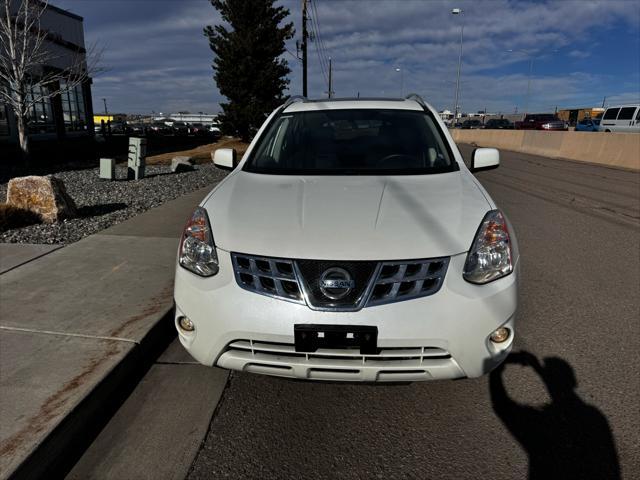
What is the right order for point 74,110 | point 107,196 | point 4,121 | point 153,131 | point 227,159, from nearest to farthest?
point 227,159, point 107,196, point 4,121, point 74,110, point 153,131

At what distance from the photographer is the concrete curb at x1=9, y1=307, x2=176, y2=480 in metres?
2.10

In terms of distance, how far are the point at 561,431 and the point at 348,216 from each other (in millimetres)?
1543

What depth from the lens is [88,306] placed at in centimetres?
354

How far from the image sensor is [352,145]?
12.0ft

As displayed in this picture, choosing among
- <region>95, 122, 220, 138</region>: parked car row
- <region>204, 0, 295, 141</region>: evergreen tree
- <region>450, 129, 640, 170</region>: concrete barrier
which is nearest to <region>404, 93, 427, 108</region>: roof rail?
<region>450, 129, 640, 170</region>: concrete barrier

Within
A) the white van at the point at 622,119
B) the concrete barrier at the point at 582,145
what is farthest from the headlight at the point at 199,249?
the white van at the point at 622,119

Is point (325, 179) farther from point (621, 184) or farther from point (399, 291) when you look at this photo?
point (621, 184)

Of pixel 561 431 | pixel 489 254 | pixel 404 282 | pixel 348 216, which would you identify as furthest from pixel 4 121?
pixel 561 431

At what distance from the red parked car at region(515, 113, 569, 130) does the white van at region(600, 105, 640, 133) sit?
9614mm

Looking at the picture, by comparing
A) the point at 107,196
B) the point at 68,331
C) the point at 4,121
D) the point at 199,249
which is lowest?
the point at 107,196

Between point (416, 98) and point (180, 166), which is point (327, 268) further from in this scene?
point (180, 166)

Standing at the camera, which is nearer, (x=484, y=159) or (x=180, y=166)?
(x=484, y=159)

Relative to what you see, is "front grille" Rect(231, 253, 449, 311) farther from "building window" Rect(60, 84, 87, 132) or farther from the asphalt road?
"building window" Rect(60, 84, 87, 132)

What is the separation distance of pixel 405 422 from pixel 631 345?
1929 millimetres
